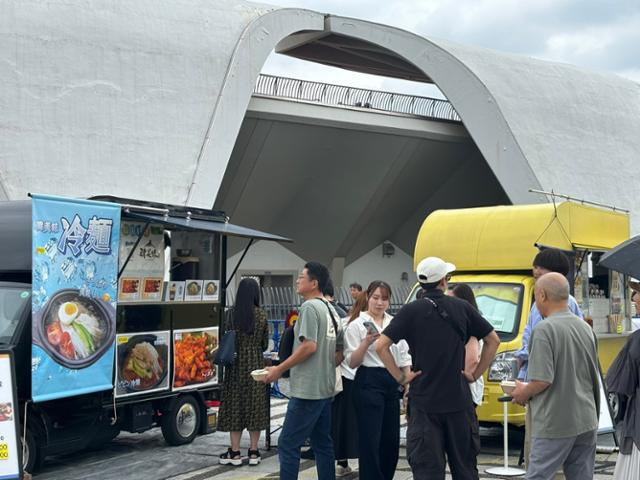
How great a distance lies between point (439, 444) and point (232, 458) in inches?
141

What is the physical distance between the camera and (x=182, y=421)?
32.3 ft

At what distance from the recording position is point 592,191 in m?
25.2

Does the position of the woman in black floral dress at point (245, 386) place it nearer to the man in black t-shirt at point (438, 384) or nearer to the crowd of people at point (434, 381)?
the crowd of people at point (434, 381)

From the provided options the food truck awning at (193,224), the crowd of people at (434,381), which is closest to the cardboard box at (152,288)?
the food truck awning at (193,224)

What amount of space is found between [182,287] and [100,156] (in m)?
8.98

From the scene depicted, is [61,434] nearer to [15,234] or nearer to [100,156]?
[15,234]

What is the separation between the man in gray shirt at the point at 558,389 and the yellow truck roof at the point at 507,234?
435 centimetres

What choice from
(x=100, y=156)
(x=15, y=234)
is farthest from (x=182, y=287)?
(x=100, y=156)

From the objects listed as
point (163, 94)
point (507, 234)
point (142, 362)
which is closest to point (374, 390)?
point (142, 362)

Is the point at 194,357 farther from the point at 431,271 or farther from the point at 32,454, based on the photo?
the point at 431,271

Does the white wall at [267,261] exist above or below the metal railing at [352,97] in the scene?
below

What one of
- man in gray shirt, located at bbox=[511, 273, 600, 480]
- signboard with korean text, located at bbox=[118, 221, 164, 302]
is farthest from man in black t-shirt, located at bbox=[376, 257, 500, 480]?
signboard with korean text, located at bbox=[118, 221, 164, 302]

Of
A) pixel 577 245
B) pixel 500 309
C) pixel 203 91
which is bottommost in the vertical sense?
pixel 500 309

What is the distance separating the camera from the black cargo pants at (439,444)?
18.4ft
